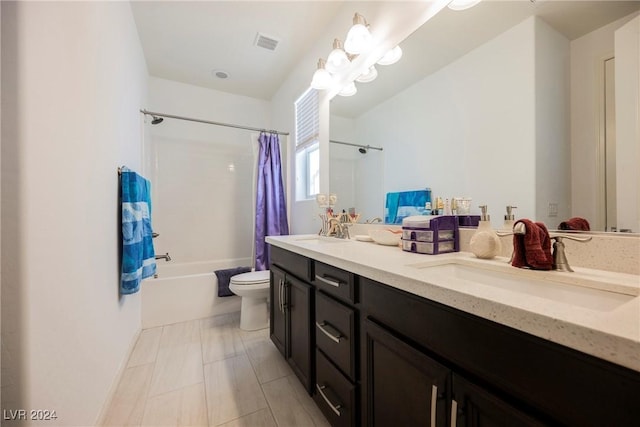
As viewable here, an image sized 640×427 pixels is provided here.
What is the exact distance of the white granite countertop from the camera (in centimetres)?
35

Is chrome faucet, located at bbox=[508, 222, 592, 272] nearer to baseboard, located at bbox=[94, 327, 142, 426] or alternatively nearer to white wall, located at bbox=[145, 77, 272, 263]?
baseboard, located at bbox=[94, 327, 142, 426]

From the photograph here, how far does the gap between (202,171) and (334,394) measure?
117 inches

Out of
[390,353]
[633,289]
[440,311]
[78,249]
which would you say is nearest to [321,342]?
[390,353]

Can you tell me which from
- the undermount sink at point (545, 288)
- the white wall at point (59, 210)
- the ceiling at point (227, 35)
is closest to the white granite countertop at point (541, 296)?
the undermount sink at point (545, 288)

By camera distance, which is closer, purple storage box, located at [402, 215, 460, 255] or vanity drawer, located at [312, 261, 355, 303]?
vanity drawer, located at [312, 261, 355, 303]

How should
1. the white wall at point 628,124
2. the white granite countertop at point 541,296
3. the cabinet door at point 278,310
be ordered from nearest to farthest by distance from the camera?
the white granite countertop at point 541,296
the white wall at point 628,124
the cabinet door at point 278,310

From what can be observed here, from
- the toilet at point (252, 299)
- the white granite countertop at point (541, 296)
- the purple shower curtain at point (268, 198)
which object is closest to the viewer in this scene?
the white granite countertop at point (541, 296)

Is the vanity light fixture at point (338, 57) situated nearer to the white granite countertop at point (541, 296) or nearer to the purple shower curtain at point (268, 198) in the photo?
the purple shower curtain at point (268, 198)

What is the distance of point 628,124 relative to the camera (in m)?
0.70

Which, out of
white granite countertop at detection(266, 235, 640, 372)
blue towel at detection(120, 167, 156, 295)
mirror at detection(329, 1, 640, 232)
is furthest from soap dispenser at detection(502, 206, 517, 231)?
blue towel at detection(120, 167, 156, 295)

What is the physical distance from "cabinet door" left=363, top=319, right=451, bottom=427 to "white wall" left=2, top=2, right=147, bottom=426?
1034mm

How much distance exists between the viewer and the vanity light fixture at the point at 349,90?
1.78 m

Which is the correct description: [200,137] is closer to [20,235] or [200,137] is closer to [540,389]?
[20,235]

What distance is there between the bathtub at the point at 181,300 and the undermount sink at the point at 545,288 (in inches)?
82.6
